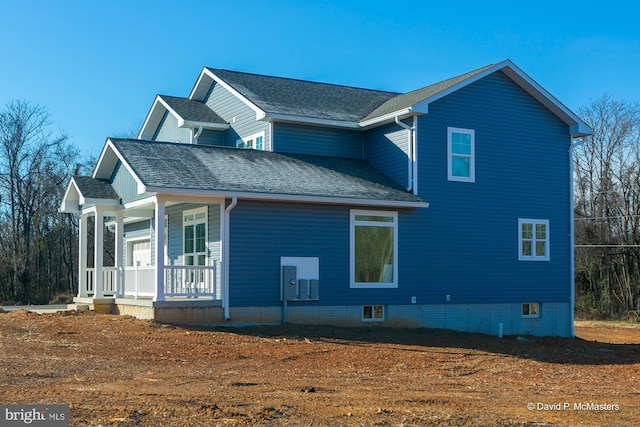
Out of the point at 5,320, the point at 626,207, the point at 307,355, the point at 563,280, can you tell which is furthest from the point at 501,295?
the point at 626,207

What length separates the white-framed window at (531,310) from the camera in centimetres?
2352

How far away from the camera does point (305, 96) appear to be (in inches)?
989

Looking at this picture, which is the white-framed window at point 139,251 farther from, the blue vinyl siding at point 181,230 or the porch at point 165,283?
the porch at point 165,283

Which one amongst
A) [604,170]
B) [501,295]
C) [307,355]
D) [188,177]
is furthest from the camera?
[604,170]

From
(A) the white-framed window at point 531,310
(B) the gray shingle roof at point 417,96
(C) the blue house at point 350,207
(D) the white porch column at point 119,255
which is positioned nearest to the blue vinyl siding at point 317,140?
(C) the blue house at point 350,207

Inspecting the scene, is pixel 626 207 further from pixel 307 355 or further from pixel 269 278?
pixel 307 355

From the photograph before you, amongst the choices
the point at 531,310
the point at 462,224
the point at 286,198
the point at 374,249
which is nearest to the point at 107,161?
the point at 286,198

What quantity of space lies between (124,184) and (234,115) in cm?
508

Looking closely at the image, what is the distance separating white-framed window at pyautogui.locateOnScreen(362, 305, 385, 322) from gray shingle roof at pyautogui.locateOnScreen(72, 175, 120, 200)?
23.7ft

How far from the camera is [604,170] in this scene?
149 feet

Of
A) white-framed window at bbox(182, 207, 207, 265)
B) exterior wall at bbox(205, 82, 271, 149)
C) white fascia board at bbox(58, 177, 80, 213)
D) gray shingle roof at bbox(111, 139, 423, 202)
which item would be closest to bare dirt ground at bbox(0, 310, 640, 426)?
white-framed window at bbox(182, 207, 207, 265)

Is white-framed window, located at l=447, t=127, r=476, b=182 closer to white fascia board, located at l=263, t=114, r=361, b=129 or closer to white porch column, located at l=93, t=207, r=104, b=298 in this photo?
white fascia board, located at l=263, t=114, r=361, b=129

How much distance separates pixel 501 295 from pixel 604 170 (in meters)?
25.6

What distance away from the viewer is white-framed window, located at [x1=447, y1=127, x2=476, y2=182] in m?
22.3
